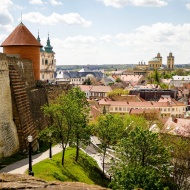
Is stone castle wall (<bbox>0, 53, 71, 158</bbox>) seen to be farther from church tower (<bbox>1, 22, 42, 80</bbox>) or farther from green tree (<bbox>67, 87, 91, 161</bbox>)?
church tower (<bbox>1, 22, 42, 80</bbox>)

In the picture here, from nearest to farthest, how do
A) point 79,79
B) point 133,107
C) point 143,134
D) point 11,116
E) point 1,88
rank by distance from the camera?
1. point 143,134
2. point 1,88
3. point 11,116
4. point 133,107
5. point 79,79

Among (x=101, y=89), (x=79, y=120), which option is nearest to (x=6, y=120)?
(x=79, y=120)

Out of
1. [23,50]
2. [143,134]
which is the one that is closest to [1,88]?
[143,134]

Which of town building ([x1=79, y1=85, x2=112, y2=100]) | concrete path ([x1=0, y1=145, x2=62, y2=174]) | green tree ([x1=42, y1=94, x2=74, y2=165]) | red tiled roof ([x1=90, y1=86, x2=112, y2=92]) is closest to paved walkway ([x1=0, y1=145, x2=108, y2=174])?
concrete path ([x1=0, y1=145, x2=62, y2=174])

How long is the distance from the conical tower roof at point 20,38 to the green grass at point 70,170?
12435 mm

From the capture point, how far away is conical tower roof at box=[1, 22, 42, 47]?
36.1 meters

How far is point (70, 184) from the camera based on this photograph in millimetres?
10219

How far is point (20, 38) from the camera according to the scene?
119ft

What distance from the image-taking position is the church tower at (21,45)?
36094mm

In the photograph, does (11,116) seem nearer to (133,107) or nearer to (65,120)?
(65,120)

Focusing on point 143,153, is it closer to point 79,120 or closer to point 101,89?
point 79,120

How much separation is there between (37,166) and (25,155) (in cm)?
294

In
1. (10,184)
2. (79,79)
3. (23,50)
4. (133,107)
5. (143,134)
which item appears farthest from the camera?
(79,79)

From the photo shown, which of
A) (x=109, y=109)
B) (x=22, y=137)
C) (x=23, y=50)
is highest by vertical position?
(x=23, y=50)
